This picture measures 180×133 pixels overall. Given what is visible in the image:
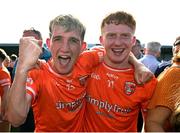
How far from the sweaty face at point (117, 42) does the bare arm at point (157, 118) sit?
624 millimetres

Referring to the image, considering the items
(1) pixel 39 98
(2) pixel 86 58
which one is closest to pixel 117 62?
(2) pixel 86 58

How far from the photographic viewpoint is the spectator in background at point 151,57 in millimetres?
5914

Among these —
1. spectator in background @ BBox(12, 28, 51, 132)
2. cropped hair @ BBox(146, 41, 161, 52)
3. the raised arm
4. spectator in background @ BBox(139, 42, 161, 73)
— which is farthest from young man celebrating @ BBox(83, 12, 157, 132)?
cropped hair @ BBox(146, 41, 161, 52)

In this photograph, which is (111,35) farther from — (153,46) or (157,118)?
(153,46)

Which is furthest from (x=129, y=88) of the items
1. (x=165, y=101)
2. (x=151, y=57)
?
(x=151, y=57)

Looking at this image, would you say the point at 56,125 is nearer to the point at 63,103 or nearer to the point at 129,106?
the point at 63,103

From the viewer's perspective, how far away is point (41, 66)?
272 centimetres

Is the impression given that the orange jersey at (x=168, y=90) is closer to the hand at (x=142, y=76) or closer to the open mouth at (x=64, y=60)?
the hand at (x=142, y=76)

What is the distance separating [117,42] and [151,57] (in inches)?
132

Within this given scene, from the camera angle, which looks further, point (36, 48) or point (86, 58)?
point (86, 58)

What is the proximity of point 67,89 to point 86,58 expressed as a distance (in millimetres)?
374

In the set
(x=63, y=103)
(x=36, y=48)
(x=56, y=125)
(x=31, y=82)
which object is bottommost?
Answer: (x=56, y=125)

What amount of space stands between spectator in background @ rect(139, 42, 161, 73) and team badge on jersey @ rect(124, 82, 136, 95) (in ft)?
10.4

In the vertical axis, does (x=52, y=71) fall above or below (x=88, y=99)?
above
